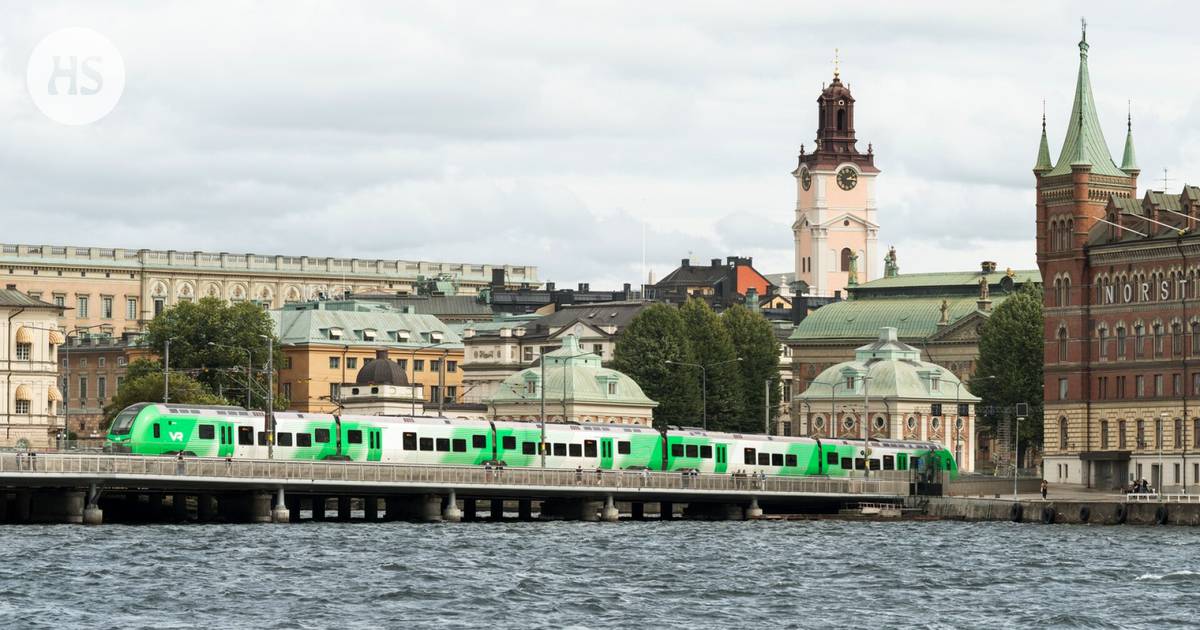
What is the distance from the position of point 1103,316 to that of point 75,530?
240 feet

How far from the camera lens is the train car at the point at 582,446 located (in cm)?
15412

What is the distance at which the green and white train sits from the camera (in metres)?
137

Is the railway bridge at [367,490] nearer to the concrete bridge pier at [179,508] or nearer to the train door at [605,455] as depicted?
the concrete bridge pier at [179,508]

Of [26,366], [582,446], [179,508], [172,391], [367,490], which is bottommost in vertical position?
[179,508]

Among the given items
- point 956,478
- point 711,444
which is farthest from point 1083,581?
point 956,478

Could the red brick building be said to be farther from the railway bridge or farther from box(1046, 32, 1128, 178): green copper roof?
the railway bridge

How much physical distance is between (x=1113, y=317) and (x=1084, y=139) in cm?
1254

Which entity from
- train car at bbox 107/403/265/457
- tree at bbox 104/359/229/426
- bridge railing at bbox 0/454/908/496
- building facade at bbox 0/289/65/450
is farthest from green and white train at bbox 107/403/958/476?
building facade at bbox 0/289/65/450

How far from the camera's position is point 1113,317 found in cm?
17625

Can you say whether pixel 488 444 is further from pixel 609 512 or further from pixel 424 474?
pixel 424 474

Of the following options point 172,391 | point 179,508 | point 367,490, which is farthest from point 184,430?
point 172,391

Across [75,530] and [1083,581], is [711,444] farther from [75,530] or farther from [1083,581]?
[1083,581]

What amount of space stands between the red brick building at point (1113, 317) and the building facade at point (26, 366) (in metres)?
63.9

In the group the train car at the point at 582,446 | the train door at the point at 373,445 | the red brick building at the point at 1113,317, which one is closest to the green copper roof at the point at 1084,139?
the red brick building at the point at 1113,317
